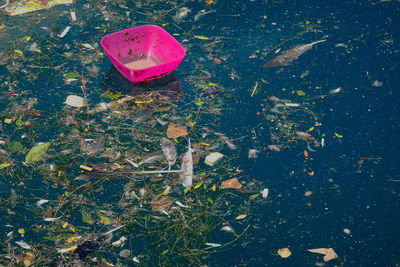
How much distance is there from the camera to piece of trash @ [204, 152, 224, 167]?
2.14m

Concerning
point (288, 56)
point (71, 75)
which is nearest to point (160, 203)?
point (71, 75)

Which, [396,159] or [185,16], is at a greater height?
[185,16]

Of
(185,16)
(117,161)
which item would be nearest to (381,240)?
(117,161)

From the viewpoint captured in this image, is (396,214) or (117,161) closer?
(396,214)

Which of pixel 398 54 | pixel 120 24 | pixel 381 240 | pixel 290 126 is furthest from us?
pixel 120 24

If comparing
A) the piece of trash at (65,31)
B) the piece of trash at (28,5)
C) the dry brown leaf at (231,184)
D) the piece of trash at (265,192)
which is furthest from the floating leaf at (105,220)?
the piece of trash at (28,5)

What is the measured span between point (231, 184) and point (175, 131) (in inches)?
19.4

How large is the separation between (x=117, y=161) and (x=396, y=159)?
1.61 m

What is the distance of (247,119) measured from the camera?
240cm

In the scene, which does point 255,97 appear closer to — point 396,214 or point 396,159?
point 396,159

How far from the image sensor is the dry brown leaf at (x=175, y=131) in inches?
89.4

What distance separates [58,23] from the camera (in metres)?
3.08

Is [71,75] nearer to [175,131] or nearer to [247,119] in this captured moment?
[175,131]

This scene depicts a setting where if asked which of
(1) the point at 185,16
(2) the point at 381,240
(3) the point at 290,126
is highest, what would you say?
(1) the point at 185,16
